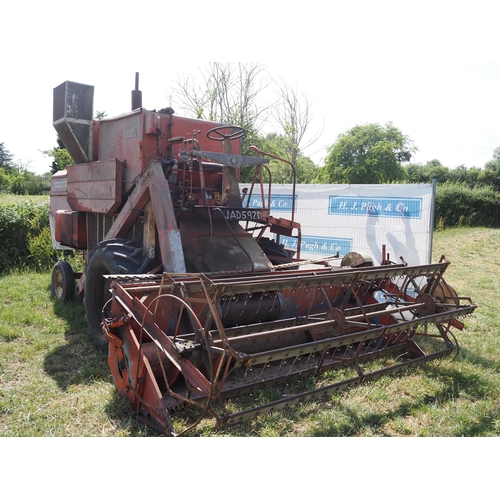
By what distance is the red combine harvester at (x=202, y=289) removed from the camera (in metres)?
3.22

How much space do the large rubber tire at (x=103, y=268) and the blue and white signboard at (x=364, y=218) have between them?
2651mm

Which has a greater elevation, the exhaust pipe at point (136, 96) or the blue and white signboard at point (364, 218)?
the exhaust pipe at point (136, 96)

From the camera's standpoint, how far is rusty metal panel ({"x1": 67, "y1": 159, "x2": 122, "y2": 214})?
5.50 meters

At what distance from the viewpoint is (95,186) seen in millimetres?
5961

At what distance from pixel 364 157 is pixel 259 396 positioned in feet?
67.0

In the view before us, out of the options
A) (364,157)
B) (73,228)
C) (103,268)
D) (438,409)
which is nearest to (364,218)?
(438,409)

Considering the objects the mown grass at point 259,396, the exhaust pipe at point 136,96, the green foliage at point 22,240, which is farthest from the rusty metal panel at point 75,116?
the green foliage at point 22,240

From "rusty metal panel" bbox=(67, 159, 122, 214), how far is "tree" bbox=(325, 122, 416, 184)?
16.8 meters

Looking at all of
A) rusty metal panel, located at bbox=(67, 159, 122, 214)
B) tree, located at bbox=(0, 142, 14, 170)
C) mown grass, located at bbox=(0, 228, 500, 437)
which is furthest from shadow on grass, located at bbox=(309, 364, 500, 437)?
tree, located at bbox=(0, 142, 14, 170)

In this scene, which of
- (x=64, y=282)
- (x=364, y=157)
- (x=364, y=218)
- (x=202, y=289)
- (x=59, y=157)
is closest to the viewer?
(x=202, y=289)

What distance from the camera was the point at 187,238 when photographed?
16.3 ft

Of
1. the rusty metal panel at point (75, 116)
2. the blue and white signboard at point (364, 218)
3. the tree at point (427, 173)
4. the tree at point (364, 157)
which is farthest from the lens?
the tree at point (427, 173)

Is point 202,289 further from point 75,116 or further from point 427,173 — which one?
point 427,173

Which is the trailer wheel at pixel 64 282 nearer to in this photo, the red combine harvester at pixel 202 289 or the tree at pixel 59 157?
the red combine harvester at pixel 202 289
